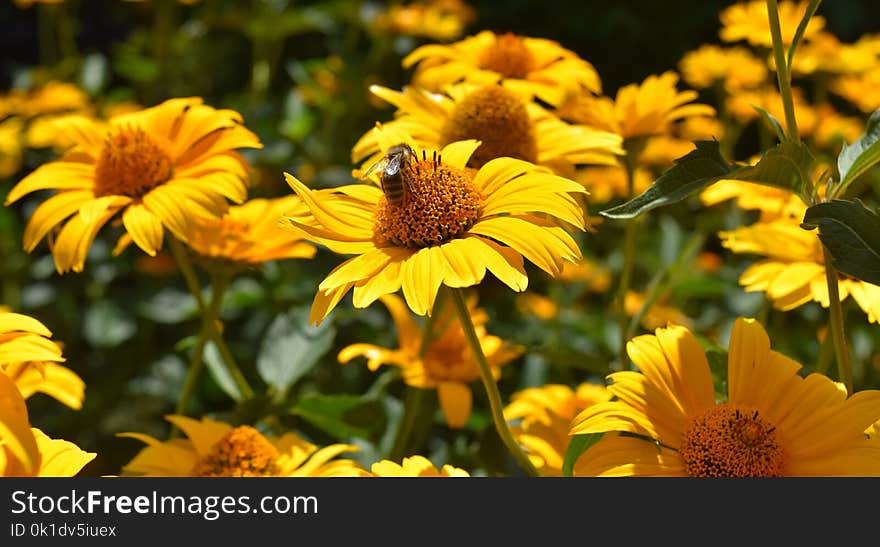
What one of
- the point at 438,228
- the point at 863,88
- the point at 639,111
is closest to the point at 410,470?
the point at 438,228

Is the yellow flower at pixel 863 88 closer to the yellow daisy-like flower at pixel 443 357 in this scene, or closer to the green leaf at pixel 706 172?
the yellow daisy-like flower at pixel 443 357

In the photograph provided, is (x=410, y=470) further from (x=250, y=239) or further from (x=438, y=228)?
(x=250, y=239)

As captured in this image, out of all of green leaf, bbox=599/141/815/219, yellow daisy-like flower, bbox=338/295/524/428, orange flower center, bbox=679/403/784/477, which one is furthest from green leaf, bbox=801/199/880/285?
yellow daisy-like flower, bbox=338/295/524/428

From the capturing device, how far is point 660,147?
2777mm

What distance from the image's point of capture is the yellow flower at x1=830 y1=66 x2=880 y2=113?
2.66 meters

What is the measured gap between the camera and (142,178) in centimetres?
127

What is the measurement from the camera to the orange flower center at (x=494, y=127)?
125 centimetres

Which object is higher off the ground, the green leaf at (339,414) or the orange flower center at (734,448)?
the green leaf at (339,414)

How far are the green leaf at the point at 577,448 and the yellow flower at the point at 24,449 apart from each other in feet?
1.59

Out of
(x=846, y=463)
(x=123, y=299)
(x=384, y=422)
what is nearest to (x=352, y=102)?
(x=123, y=299)

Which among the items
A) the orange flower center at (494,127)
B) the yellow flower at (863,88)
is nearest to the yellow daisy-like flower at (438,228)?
the orange flower center at (494,127)

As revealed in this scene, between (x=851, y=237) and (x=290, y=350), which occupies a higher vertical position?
(x=290, y=350)

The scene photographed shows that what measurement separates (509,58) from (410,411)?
600 millimetres
